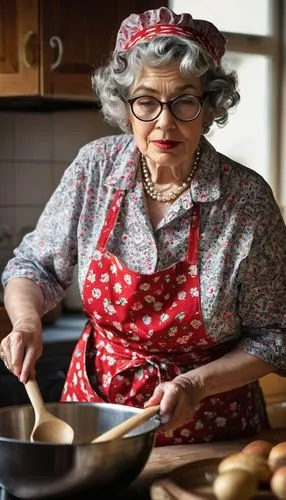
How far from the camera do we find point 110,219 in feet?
5.81

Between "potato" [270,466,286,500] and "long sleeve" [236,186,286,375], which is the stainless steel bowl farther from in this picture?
"long sleeve" [236,186,286,375]

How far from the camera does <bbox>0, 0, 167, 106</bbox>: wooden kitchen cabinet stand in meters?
2.87

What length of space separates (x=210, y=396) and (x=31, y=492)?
1.81 ft

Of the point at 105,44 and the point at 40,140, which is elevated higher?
the point at 105,44

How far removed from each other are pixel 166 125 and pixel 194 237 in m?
0.23

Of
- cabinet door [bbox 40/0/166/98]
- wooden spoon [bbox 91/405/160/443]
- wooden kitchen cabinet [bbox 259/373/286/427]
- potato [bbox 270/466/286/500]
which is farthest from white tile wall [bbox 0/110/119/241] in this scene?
potato [bbox 270/466/286/500]

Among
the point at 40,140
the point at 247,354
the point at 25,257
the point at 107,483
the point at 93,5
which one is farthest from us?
the point at 40,140

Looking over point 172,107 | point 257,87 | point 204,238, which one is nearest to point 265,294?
point 204,238

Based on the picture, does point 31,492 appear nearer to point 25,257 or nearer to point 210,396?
point 210,396

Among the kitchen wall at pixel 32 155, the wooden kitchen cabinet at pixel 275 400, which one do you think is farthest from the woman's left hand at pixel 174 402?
the wooden kitchen cabinet at pixel 275 400

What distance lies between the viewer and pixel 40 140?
3.29 meters

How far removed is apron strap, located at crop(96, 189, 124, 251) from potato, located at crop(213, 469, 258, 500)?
2.14 ft

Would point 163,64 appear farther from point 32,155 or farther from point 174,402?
point 32,155

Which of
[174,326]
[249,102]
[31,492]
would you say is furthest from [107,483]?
[249,102]
